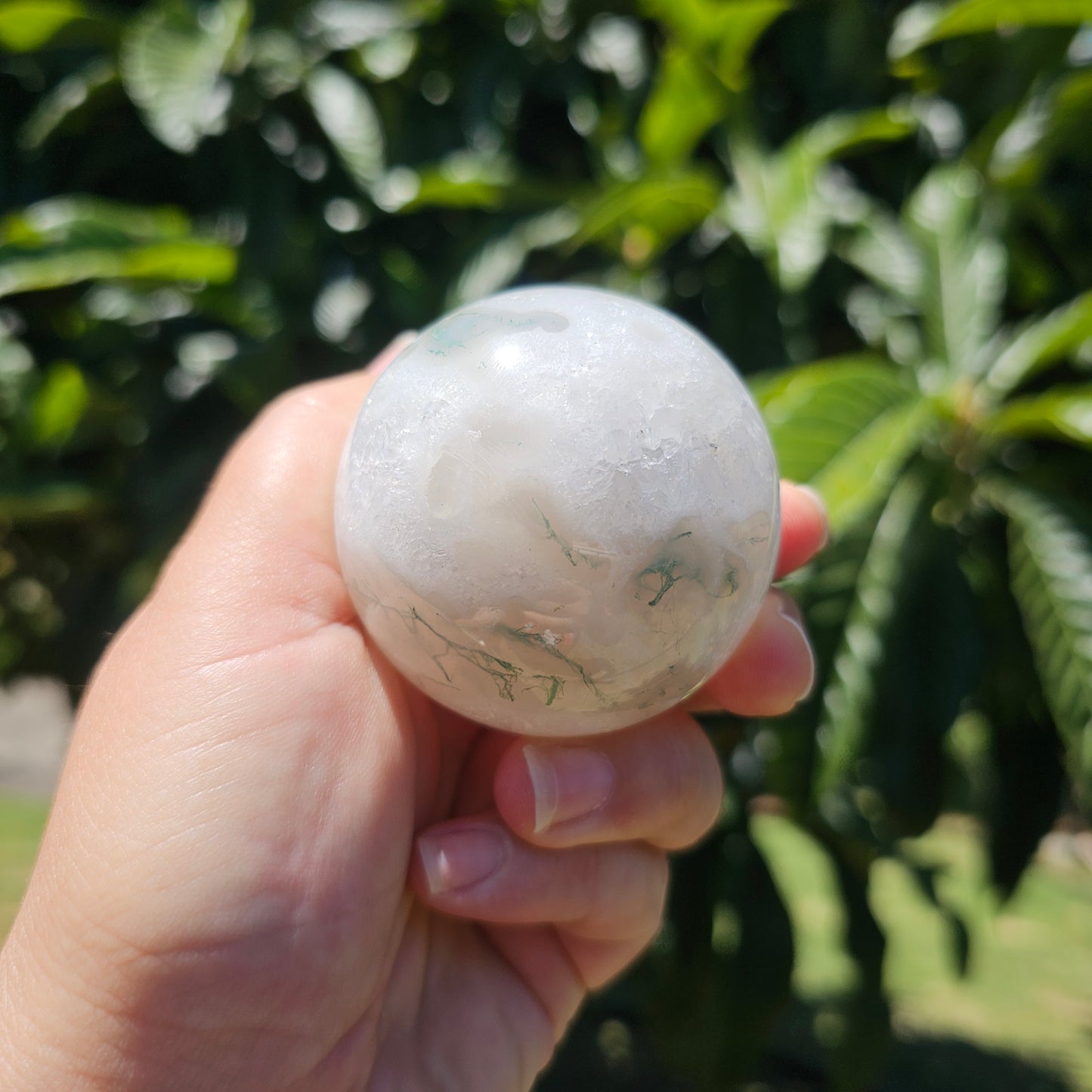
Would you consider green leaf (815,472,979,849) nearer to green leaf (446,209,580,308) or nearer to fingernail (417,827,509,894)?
fingernail (417,827,509,894)

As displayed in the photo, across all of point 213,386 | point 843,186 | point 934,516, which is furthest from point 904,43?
point 213,386

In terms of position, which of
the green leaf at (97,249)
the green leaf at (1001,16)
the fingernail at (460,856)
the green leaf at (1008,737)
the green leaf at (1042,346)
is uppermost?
the green leaf at (1001,16)

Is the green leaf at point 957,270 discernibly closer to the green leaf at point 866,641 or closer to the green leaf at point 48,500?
the green leaf at point 866,641

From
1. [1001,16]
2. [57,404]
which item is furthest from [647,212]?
[57,404]

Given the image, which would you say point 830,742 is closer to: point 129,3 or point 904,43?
point 904,43

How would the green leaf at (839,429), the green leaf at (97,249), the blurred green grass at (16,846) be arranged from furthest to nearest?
the blurred green grass at (16,846)
the green leaf at (97,249)
the green leaf at (839,429)

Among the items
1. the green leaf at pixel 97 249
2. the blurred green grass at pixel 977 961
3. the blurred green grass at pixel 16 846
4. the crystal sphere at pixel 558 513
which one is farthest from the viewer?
the blurred green grass at pixel 16 846

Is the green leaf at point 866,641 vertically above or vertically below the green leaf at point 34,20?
below

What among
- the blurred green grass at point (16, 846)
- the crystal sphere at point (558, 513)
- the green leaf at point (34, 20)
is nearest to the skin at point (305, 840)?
the crystal sphere at point (558, 513)

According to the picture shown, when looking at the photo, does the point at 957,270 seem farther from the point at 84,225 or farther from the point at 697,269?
the point at 84,225
